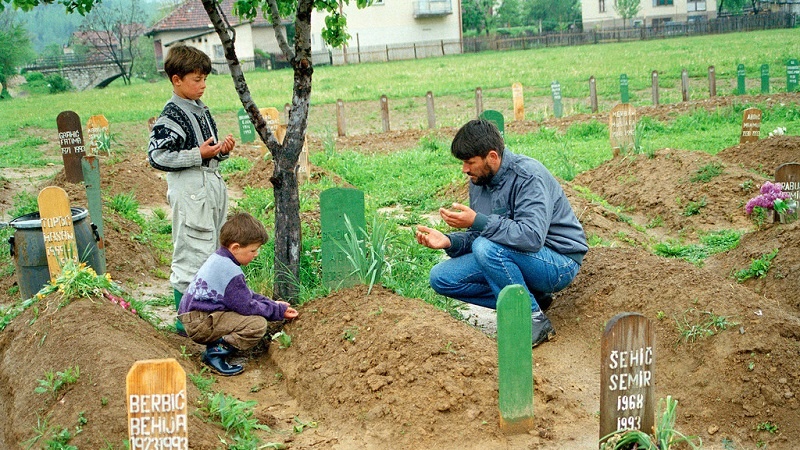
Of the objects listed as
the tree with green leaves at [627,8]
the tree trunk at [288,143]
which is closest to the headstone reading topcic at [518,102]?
the tree trunk at [288,143]

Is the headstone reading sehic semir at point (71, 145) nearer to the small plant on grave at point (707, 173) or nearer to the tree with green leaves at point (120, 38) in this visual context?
the small plant on grave at point (707, 173)

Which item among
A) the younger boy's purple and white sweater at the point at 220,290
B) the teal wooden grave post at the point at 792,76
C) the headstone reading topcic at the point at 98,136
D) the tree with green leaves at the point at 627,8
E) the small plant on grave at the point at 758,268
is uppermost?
the tree with green leaves at the point at 627,8

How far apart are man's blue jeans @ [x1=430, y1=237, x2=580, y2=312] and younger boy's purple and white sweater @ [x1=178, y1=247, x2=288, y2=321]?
133 centimetres

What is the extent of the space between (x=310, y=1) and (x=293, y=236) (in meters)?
1.68

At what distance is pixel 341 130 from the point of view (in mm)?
19297

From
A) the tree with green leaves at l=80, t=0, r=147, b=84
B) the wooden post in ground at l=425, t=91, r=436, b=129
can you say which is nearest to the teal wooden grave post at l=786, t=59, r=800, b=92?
the wooden post in ground at l=425, t=91, r=436, b=129

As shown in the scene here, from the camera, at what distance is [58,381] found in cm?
444

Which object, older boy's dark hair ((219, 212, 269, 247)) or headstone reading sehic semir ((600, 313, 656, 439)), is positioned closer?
headstone reading sehic semir ((600, 313, 656, 439))

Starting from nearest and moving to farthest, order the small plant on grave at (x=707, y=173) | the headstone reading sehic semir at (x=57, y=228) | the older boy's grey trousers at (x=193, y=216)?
the older boy's grey trousers at (x=193, y=216) < the headstone reading sehic semir at (x=57, y=228) < the small plant on grave at (x=707, y=173)

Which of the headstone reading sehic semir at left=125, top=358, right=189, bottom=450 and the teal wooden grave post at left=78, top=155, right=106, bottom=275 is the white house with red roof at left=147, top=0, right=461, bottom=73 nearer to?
the teal wooden grave post at left=78, top=155, right=106, bottom=275

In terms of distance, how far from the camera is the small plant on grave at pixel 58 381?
4438 millimetres

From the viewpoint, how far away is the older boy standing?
18.4 ft

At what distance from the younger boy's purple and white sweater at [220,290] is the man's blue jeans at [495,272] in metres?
1.33

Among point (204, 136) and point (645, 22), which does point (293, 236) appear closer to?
point (204, 136)
